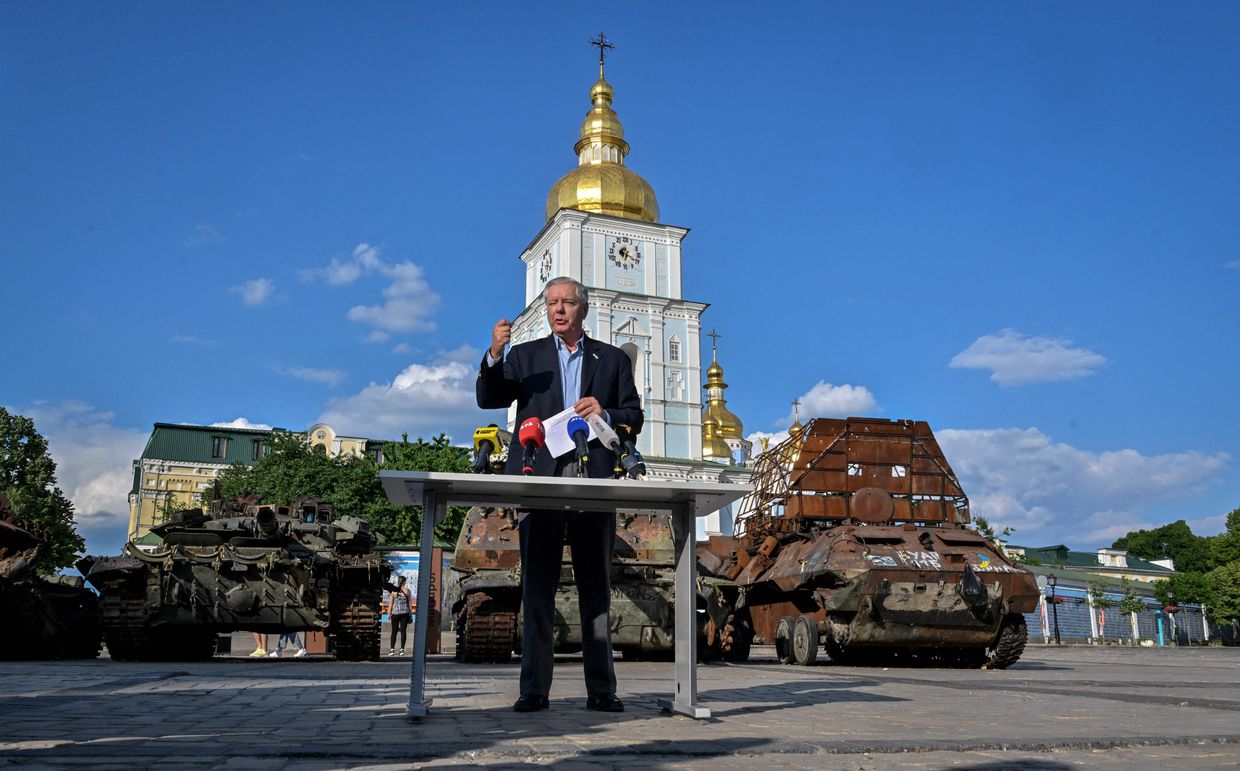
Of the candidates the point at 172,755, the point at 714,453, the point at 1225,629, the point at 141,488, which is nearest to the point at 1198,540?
the point at 1225,629

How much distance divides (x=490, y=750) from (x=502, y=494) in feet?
5.19

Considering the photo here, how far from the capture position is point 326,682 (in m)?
7.60

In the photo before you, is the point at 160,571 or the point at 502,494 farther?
the point at 160,571

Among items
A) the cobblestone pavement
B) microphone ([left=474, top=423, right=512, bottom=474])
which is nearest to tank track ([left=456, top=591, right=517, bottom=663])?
the cobblestone pavement

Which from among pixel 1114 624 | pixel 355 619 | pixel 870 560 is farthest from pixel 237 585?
pixel 1114 624

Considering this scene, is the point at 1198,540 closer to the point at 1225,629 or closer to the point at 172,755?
the point at 1225,629

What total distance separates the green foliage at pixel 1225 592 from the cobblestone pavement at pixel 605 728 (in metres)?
54.4

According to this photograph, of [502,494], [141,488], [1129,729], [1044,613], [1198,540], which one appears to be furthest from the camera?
[1198,540]

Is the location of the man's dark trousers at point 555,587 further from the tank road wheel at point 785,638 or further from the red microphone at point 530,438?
the tank road wheel at point 785,638

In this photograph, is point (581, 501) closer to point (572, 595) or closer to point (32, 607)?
point (572, 595)

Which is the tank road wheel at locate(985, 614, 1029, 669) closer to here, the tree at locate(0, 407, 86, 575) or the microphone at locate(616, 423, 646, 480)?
the microphone at locate(616, 423, 646, 480)

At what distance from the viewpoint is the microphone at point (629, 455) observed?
4902mm

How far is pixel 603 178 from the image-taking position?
2351 inches

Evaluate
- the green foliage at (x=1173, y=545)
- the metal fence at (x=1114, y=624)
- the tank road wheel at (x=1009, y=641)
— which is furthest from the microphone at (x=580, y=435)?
the green foliage at (x=1173, y=545)
